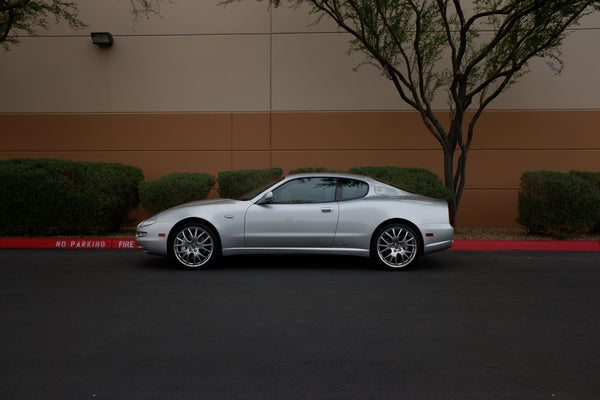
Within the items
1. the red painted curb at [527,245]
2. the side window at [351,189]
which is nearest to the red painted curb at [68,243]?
the side window at [351,189]

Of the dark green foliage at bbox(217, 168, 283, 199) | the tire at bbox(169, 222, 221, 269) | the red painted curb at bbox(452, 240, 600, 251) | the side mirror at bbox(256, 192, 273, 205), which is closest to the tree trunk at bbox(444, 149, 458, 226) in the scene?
the red painted curb at bbox(452, 240, 600, 251)

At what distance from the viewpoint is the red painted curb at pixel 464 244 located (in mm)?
9977

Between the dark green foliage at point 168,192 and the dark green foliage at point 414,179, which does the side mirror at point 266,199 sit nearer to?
the dark green foliage at point 414,179

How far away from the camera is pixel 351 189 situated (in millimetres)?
8039

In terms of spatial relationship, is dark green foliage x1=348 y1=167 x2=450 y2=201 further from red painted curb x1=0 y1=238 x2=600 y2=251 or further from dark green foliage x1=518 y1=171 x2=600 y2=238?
dark green foliage x1=518 y1=171 x2=600 y2=238

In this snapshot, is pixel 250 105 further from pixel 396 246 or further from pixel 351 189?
pixel 396 246

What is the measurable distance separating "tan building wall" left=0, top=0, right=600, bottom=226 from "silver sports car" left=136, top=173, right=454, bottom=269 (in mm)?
5613

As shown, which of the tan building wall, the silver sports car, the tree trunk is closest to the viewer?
the silver sports car

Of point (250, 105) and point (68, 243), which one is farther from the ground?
point (250, 105)

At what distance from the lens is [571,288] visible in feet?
21.5

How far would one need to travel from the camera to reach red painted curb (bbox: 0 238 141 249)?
400 inches

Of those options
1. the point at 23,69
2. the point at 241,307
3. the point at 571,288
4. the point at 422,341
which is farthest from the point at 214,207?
the point at 23,69

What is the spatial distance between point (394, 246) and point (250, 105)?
699 centimetres

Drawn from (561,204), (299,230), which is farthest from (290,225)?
(561,204)
